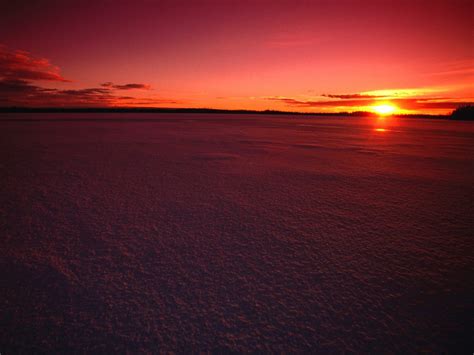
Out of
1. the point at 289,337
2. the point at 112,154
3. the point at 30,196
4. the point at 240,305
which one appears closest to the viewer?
the point at 289,337

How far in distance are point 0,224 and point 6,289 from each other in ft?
3.14

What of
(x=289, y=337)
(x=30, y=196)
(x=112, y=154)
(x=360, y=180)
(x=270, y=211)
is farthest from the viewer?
(x=112, y=154)

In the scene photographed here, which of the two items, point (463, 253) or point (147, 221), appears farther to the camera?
point (147, 221)

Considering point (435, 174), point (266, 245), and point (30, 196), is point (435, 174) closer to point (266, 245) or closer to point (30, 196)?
point (266, 245)

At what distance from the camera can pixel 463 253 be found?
153 centimetres

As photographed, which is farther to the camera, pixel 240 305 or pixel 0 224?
pixel 0 224

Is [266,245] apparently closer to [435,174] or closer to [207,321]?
[207,321]

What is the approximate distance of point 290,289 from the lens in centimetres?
118

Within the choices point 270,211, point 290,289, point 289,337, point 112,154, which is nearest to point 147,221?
point 270,211

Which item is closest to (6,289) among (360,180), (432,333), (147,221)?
(147,221)

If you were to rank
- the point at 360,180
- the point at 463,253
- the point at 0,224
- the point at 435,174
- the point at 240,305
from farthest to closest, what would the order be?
the point at 435,174
the point at 360,180
the point at 0,224
the point at 463,253
the point at 240,305

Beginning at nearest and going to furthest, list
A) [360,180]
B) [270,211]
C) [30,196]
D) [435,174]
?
→ [270,211] → [30,196] → [360,180] → [435,174]

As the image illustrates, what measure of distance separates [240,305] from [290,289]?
26cm

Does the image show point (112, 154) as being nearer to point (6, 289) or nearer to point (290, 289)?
point (6, 289)
